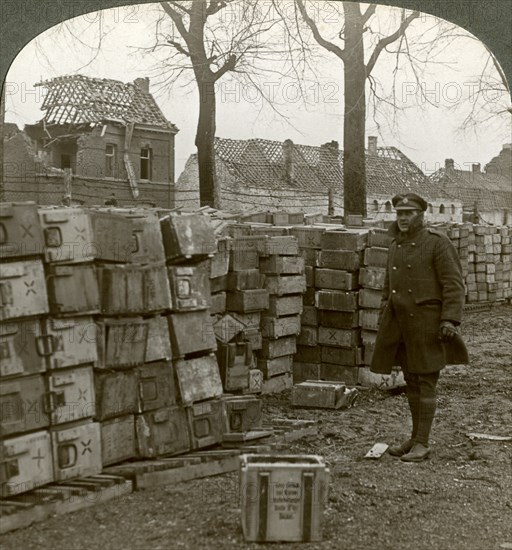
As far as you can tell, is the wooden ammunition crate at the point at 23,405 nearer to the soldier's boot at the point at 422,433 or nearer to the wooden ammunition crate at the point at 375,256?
the soldier's boot at the point at 422,433

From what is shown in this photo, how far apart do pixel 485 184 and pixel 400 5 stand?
64.1 metres

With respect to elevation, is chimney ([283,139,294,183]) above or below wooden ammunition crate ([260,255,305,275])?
above

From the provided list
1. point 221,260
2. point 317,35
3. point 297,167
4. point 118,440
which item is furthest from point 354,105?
point 297,167

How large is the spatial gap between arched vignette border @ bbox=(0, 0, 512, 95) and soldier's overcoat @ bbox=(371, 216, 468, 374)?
2.80 meters

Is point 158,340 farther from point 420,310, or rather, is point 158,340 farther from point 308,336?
point 308,336

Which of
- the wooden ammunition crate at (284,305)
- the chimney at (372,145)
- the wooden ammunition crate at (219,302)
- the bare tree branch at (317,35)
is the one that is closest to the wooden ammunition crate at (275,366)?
the wooden ammunition crate at (284,305)

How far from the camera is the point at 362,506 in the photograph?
5.69 metres

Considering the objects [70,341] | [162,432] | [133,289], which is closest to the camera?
[70,341]

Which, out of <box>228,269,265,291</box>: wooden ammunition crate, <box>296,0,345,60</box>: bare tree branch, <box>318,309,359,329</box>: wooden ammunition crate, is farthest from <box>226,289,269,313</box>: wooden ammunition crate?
<box>296,0,345,60</box>: bare tree branch

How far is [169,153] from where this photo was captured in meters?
42.0

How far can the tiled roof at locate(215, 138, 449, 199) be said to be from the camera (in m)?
43.2

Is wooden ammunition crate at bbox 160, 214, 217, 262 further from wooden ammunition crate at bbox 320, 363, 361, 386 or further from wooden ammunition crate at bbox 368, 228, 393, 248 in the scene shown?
wooden ammunition crate at bbox 320, 363, 361, 386

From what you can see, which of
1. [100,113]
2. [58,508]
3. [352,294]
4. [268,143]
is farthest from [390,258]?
[268,143]

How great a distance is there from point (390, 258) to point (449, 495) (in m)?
2.18
